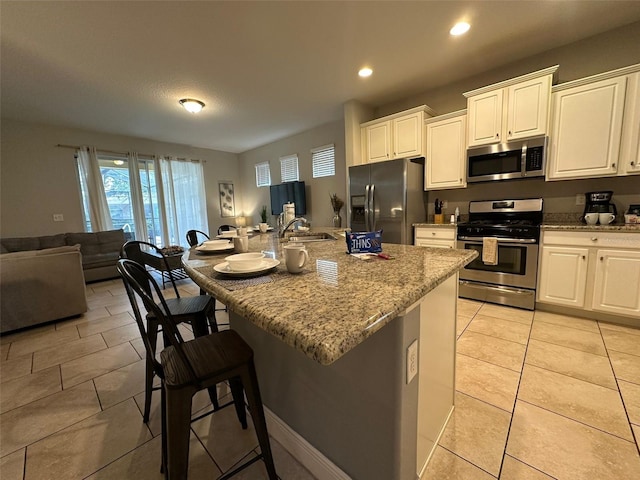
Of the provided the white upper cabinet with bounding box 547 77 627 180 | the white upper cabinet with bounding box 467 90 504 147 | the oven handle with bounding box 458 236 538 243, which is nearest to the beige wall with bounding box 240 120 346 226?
the white upper cabinet with bounding box 467 90 504 147

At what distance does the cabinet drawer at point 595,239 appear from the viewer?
2.19m

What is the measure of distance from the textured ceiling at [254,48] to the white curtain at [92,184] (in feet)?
3.01

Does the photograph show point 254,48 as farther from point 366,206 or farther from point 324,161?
point 324,161

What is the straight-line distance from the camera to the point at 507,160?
2826 millimetres

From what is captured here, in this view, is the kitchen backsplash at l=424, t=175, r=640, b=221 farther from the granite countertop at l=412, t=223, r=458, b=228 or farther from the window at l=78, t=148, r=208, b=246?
the window at l=78, t=148, r=208, b=246

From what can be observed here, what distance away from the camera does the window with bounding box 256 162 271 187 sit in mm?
6312

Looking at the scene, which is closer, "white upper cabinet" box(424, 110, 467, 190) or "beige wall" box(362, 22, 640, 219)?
"beige wall" box(362, 22, 640, 219)

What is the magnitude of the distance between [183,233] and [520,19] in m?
6.50

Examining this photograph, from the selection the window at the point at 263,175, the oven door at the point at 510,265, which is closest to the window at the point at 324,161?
the window at the point at 263,175

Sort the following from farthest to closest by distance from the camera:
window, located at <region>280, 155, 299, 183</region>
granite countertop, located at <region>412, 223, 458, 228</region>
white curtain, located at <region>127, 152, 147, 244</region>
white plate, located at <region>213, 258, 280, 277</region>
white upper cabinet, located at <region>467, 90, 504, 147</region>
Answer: window, located at <region>280, 155, 299, 183</region>
white curtain, located at <region>127, 152, 147, 244</region>
granite countertop, located at <region>412, 223, 458, 228</region>
white upper cabinet, located at <region>467, 90, 504, 147</region>
white plate, located at <region>213, 258, 280, 277</region>

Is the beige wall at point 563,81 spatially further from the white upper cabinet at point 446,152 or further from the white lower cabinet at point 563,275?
the white lower cabinet at point 563,275

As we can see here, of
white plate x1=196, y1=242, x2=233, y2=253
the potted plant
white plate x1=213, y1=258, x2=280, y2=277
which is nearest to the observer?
white plate x1=213, y1=258, x2=280, y2=277

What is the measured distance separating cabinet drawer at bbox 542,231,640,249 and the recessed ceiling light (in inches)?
81.2

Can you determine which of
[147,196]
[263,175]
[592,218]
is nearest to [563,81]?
[592,218]
